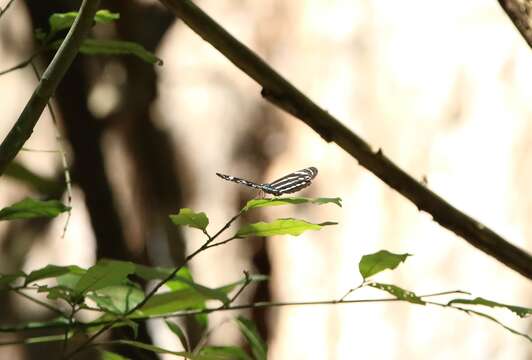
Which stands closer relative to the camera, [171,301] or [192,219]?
[192,219]

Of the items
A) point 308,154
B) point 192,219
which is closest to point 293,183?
point 192,219

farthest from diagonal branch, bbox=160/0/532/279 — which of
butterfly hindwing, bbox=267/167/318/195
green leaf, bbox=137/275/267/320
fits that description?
green leaf, bbox=137/275/267/320

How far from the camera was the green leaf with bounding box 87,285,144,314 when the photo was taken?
30.0 inches

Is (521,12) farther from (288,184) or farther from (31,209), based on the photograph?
(31,209)

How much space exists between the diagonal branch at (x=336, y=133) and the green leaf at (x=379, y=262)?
61 mm

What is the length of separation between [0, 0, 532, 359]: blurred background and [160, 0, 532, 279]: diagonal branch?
1.01 m

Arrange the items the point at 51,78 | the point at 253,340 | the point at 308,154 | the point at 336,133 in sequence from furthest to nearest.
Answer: the point at 308,154, the point at 253,340, the point at 336,133, the point at 51,78

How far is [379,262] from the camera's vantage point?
76 cm

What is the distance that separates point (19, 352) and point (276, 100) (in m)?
1.31

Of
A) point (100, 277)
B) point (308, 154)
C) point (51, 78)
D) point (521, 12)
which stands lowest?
point (100, 277)

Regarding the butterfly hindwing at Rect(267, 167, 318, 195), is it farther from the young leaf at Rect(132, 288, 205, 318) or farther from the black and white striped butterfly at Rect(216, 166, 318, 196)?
the young leaf at Rect(132, 288, 205, 318)

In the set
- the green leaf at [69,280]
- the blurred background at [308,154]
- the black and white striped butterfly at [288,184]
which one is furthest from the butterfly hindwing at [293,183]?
the blurred background at [308,154]

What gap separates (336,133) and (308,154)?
116 cm

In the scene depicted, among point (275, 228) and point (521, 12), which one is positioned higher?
point (521, 12)
